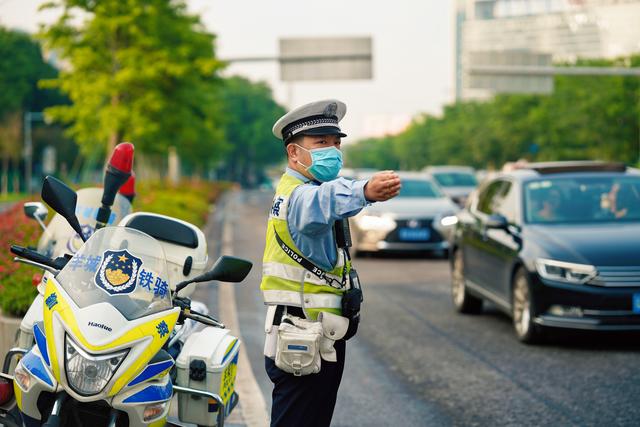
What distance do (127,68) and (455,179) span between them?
1077 centimetres

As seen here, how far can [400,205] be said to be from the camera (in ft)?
64.5

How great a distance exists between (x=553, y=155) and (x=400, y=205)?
193ft

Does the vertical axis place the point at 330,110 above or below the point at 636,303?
above

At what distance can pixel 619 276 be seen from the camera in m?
8.71

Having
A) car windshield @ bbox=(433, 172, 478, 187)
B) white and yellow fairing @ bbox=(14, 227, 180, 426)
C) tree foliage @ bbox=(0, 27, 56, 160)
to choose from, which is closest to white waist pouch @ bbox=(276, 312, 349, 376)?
white and yellow fairing @ bbox=(14, 227, 180, 426)

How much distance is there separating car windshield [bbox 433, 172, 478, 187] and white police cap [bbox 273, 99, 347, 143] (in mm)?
28771

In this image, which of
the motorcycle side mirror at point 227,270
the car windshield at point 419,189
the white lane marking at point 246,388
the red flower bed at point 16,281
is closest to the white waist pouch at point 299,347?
the motorcycle side mirror at point 227,270

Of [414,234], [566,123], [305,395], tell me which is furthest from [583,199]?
[566,123]

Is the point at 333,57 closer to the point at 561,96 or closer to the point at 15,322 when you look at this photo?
the point at 15,322

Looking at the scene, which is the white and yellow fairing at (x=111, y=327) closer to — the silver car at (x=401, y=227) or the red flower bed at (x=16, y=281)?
the red flower bed at (x=16, y=281)

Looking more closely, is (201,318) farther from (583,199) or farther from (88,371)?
(583,199)

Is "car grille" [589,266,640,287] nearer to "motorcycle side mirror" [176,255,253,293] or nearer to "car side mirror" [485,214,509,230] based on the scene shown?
"car side mirror" [485,214,509,230]

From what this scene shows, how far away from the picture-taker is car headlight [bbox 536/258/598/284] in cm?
877

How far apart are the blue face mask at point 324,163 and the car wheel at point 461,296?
7.74 metres
